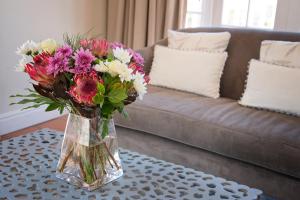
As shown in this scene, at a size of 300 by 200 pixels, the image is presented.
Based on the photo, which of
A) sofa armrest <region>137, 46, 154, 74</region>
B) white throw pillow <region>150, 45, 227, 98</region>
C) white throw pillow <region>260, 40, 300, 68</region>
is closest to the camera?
white throw pillow <region>260, 40, 300, 68</region>

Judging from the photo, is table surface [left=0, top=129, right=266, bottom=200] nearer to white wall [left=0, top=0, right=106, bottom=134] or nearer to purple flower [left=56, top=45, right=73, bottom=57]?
purple flower [left=56, top=45, right=73, bottom=57]

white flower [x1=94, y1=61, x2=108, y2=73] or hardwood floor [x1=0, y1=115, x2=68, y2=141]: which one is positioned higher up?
white flower [x1=94, y1=61, x2=108, y2=73]

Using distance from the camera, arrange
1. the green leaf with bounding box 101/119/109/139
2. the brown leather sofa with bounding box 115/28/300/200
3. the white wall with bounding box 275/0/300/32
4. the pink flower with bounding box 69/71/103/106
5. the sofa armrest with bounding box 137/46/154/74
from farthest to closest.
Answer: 1. the white wall with bounding box 275/0/300/32
2. the sofa armrest with bounding box 137/46/154/74
3. the brown leather sofa with bounding box 115/28/300/200
4. the green leaf with bounding box 101/119/109/139
5. the pink flower with bounding box 69/71/103/106

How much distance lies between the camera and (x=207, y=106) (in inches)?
83.2

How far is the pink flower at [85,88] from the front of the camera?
3.71 ft

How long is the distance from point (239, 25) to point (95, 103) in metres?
2.26

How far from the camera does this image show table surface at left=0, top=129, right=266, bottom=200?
121 centimetres

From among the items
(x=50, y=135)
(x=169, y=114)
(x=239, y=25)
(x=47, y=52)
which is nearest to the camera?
(x=47, y=52)

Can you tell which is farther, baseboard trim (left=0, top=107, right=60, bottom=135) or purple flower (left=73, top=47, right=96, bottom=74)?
baseboard trim (left=0, top=107, right=60, bottom=135)

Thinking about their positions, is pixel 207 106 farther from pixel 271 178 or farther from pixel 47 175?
pixel 47 175

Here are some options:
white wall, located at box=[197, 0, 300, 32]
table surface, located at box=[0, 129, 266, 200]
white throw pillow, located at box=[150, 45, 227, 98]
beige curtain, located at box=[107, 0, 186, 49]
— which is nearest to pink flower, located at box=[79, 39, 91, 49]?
table surface, located at box=[0, 129, 266, 200]

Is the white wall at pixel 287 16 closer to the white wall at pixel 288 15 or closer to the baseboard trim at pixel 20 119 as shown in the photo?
the white wall at pixel 288 15

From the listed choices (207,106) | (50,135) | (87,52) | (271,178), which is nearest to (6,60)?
(50,135)

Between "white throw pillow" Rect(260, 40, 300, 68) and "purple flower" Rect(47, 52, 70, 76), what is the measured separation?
1.42 metres
